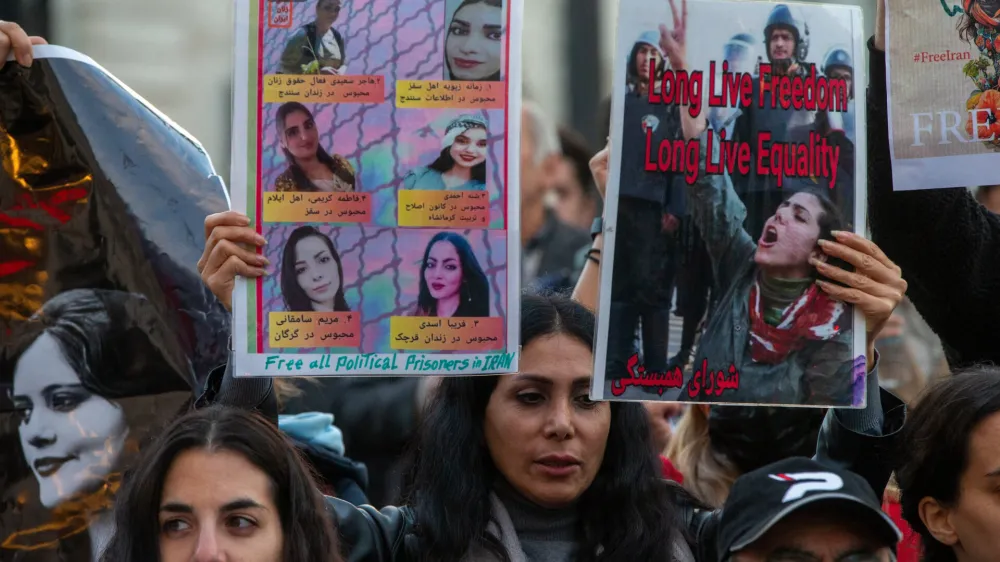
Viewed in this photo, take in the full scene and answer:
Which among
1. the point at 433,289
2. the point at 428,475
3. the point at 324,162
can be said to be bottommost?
the point at 428,475

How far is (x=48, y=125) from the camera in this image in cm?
363

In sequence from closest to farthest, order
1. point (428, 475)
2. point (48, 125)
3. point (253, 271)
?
point (253, 271) < point (428, 475) < point (48, 125)

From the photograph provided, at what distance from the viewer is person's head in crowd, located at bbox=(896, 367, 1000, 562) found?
3.08 meters

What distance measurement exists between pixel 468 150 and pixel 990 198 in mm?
1210

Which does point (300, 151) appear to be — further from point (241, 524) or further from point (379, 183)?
point (241, 524)

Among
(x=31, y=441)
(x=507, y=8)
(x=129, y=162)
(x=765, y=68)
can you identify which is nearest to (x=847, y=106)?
(x=765, y=68)

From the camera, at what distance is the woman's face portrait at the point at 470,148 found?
10.4 ft

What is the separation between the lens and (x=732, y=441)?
14.0 feet

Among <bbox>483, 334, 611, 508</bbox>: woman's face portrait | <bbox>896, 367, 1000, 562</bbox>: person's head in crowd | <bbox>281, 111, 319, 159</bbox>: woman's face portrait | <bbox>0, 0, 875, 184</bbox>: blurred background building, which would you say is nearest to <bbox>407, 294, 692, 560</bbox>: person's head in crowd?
<bbox>483, 334, 611, 508</bbox>: woman's face portrait

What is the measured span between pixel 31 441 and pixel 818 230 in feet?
5.65

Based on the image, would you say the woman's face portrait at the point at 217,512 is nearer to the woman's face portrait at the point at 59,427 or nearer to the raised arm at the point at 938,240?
the woman's face portrait at the point at 59,427

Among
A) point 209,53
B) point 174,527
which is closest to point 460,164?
point 174,527

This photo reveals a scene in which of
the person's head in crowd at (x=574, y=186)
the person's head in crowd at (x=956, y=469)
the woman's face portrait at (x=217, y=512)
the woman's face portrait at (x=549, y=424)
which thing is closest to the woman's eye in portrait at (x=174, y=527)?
the woman's face portrait at (x=217, y=512)

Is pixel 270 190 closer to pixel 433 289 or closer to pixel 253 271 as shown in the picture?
pixel 253 271
